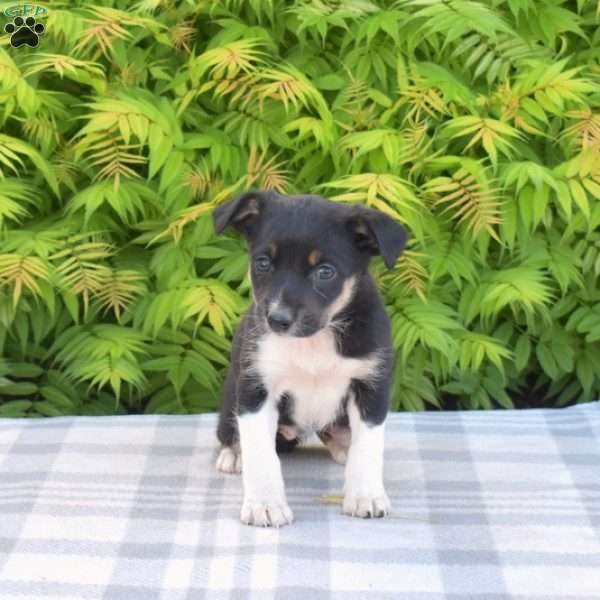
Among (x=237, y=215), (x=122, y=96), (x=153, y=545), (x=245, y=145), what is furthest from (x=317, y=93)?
(x=153, y=545)

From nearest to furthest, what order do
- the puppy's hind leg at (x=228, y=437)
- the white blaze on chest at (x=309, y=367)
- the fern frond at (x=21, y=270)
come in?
1. the white blaze on chest at (x=309, y=367)
2. the puppy's hind leg at (x=228, y=437)
3. the fern frond at (x=21, y=270)

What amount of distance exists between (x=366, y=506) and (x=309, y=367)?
0.62m

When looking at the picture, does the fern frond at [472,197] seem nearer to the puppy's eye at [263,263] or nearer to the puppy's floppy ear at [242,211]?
the puppy's floppy ear at [242,211]

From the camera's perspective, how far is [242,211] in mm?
4105

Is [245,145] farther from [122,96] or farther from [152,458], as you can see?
[152,458]

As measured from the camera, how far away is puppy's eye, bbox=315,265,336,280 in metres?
3.89

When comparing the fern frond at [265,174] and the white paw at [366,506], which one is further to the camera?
the fern frond at [265,174]

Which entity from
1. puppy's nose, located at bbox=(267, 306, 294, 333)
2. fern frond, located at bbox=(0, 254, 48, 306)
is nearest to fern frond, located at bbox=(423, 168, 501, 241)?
puppy's nose, located at bbox=(267, 306, 294, 333)

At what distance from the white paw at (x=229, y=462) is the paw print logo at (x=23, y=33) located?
2.61 m

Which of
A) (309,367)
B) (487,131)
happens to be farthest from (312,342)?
(487,131)

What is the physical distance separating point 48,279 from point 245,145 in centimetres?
133

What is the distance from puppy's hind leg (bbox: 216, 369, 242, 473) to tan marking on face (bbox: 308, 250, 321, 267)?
98 cm

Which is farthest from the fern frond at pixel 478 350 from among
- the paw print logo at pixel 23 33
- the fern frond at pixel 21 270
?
the paw print logo at pixel 23 33

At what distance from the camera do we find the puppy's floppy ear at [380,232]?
3.87 meters
